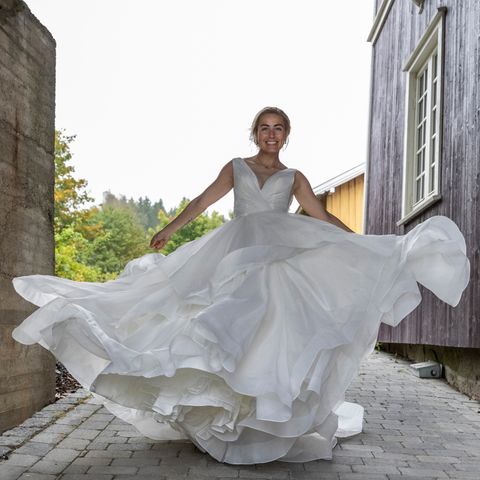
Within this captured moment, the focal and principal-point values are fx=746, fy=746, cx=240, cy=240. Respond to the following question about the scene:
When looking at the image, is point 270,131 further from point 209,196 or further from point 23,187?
point 23,187

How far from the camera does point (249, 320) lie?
369 cm

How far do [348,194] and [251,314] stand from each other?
1496 centimetres

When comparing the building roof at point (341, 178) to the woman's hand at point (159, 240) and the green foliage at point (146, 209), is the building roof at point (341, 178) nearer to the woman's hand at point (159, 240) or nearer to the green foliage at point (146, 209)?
the woman's hand at point (159, 240)

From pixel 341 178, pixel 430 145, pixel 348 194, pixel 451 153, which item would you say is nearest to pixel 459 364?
pixel 451 153

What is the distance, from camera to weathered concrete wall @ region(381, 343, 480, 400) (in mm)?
6527

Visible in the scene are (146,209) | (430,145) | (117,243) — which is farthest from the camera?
(146,209)

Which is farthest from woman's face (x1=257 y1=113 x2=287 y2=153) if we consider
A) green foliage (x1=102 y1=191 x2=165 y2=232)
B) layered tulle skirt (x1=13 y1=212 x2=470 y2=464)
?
green foliage (x1=102 y1=191 x2=165 y2=232)

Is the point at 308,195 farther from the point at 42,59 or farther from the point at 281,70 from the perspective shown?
the point at 281,70

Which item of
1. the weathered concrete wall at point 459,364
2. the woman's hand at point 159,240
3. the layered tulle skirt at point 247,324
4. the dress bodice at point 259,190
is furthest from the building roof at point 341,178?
the layered tulle skirt at point 247,324

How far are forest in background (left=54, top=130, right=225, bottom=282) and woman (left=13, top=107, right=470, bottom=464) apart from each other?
12.4 meters

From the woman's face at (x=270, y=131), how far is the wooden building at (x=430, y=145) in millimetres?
2348

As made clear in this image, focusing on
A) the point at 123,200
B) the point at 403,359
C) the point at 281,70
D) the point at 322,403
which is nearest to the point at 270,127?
the point at 322,403

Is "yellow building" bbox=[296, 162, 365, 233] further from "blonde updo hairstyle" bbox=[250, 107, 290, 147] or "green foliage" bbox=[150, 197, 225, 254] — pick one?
"green foliage" bbox=[150, 197, 225, 254]

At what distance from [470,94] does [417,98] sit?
2679 millimetres
